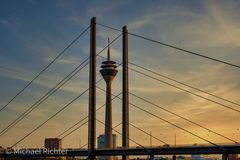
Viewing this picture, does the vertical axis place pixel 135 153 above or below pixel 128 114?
below

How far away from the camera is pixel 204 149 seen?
4122cm

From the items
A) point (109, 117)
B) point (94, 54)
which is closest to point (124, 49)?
point (94, 54)

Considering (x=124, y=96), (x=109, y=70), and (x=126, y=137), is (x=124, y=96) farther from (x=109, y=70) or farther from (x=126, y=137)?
(x=109, y=70)

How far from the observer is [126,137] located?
4631 centimetres

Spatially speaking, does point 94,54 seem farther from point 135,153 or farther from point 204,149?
point 204,149

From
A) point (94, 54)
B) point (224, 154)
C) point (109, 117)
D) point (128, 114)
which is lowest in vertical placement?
point (224, 154)

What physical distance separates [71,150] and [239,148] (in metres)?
20.1

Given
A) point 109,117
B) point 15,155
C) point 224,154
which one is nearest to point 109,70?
point 109,117

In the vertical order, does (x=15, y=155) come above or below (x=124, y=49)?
below

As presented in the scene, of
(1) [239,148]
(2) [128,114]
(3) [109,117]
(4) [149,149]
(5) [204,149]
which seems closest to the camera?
(1) [239,148]

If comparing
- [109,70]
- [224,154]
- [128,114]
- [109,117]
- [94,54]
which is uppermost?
[109,70]

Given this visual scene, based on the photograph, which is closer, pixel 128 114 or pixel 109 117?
pixel 128 114

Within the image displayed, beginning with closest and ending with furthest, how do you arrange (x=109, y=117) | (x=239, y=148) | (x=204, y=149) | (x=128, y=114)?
(x=239, y=148)
(x=204, y=149)
(x=128, y=114)
(x=109, y=117)

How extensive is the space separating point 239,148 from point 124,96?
15.3m
